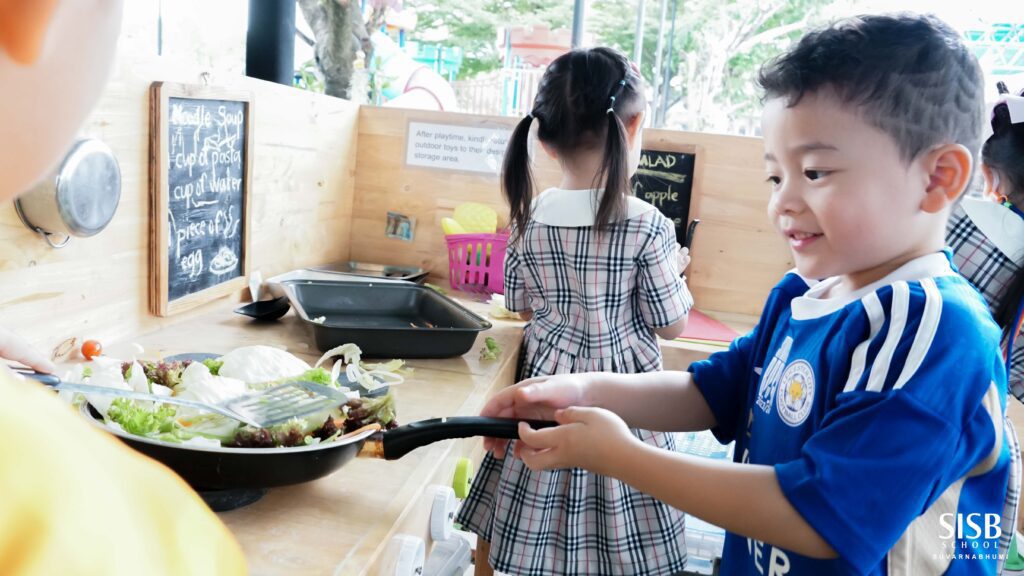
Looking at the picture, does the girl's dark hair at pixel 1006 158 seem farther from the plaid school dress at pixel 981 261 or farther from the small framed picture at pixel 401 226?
the small framed picture at pixel 401 226

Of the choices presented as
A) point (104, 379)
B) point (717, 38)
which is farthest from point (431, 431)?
point (717, 38)

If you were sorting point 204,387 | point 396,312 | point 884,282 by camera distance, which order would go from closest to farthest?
1. point 884,282
2. point 204,387
3. point 396,312

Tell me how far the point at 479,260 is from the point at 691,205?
0.62 meters

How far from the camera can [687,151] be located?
2055mm

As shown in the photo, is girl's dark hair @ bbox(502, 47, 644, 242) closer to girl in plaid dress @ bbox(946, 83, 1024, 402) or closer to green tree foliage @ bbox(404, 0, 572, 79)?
girl in plaid dress @ bbox(946, 83, 1024, 402)

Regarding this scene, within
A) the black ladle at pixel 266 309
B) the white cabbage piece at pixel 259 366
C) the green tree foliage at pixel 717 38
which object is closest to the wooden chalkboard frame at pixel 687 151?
the black ladle at pixel 266 309

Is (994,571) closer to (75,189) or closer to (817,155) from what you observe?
(817,155)

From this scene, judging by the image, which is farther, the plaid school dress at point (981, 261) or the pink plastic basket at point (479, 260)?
the pink plastic basket at point (479, 260)

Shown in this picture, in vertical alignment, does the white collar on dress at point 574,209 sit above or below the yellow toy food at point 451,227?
above

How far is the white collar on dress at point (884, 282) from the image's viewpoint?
2.47 ft

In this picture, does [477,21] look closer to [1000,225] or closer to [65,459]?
[1000,225]

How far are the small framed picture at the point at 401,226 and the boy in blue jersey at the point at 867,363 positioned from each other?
1.38 metres

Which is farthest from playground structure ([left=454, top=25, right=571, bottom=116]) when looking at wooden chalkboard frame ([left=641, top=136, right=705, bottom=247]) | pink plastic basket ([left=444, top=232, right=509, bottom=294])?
pink plastic basket ([left=444, top=232, right=509, bottom=294])

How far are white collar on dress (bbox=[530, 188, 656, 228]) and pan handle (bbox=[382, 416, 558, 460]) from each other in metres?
0.68
